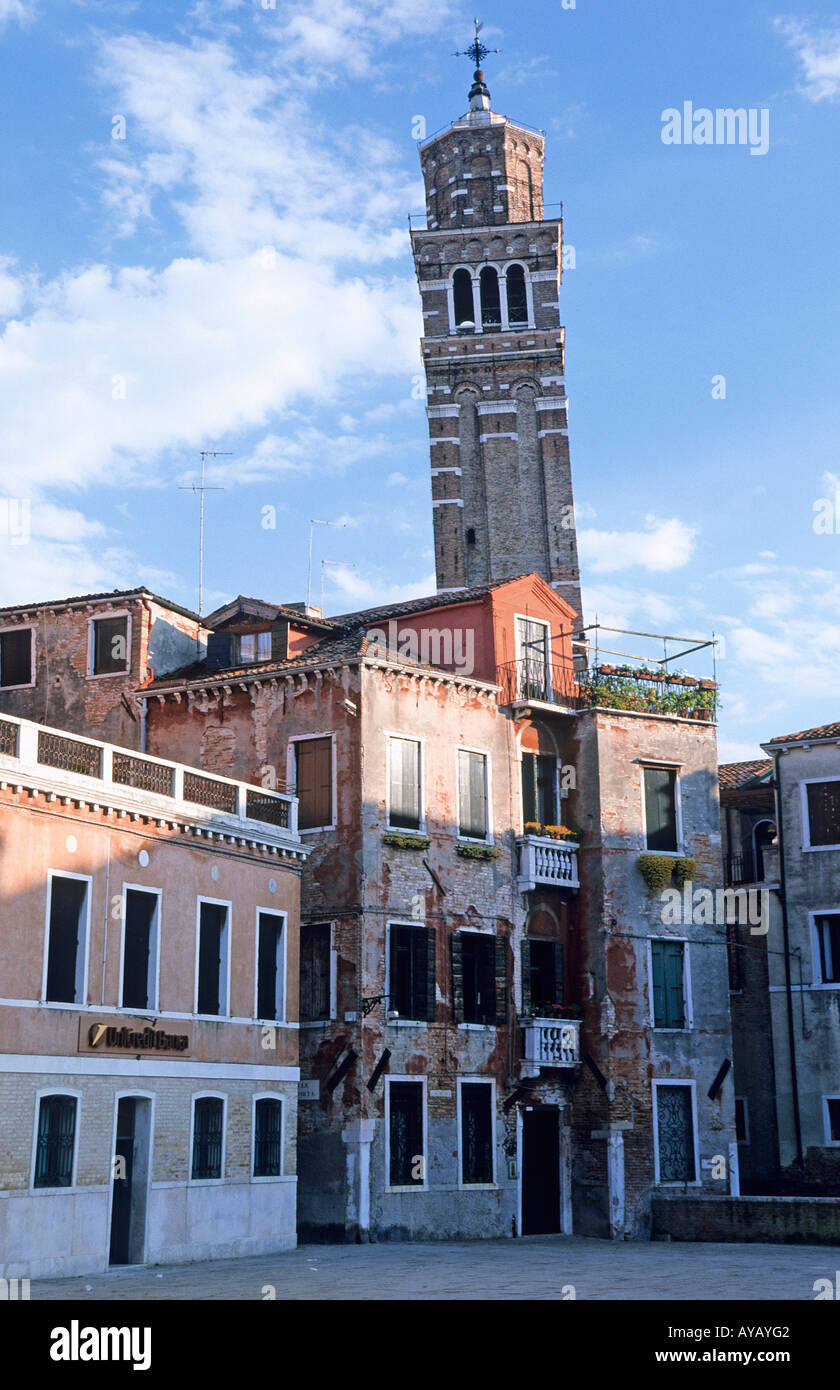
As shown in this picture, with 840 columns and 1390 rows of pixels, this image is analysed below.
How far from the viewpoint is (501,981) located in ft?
108

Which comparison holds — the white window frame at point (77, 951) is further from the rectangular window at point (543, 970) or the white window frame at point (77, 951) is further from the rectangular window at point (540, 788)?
the rectangular window at point (540, 788)

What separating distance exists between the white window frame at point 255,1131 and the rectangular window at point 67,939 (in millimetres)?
4936

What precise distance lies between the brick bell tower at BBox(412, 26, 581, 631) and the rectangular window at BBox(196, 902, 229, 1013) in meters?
29.6

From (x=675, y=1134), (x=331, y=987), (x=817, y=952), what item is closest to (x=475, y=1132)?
(x=331, y=987)

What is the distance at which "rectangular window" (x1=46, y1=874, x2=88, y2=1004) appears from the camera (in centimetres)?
2403

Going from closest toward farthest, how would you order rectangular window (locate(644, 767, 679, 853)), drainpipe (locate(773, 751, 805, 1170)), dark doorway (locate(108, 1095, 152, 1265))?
dark doorway (locate(108, 1095, 152, 1265)) < rectangular window (locate(644, 767, 679, 853)) < drainpipe (locate(773, 751, 805, 1170))

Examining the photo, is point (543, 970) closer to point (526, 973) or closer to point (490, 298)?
point (526, 973)

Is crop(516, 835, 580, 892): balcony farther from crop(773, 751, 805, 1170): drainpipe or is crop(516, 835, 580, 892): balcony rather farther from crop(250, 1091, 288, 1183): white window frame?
crop(250, 1091, 288, 1183): white window frame

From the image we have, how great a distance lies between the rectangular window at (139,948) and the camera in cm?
2556

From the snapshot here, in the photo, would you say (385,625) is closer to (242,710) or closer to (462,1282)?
(242,710)

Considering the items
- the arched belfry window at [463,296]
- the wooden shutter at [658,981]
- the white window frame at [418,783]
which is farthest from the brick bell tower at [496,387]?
the white window frame at [418,783]

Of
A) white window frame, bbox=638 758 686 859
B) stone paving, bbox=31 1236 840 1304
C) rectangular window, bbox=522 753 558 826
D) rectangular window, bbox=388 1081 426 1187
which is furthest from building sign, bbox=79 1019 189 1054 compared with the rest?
white window frame, bbox=638 758 686 859

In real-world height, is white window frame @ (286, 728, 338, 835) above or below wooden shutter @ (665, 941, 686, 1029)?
above

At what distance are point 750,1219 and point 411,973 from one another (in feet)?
26.8
